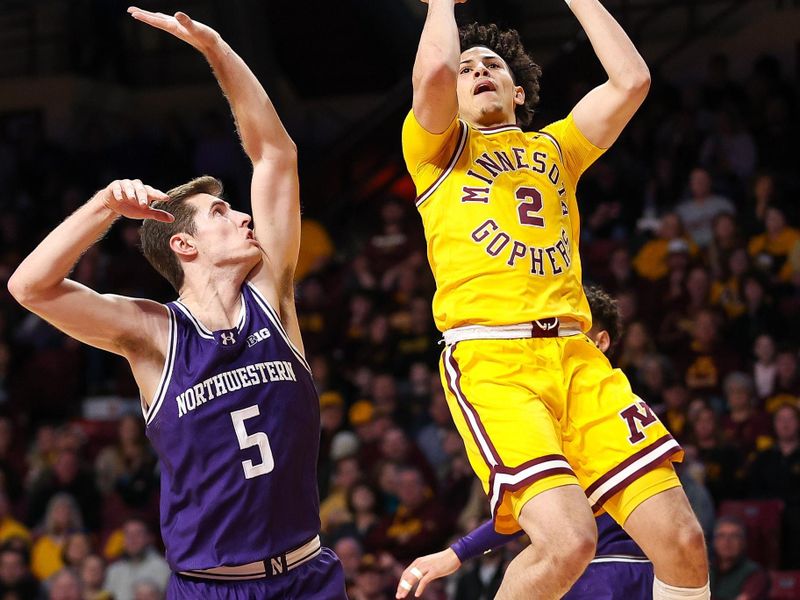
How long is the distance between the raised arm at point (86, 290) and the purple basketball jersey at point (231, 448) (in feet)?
0.47

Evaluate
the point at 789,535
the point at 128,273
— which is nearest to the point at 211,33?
the point at 789,535

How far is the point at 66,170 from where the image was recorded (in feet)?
54.2

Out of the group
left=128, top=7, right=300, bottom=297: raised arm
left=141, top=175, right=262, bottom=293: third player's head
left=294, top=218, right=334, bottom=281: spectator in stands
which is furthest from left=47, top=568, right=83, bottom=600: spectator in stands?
left=128, top=7, right=300, bottom=297: raised arm

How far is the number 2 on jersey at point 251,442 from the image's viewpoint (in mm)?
4117

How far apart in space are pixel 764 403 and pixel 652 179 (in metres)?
3.37

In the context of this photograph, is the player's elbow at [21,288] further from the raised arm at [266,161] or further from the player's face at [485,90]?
the player's face at [485,90]

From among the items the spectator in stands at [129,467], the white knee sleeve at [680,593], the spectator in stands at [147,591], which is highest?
the white knee sleeve at [680,593]

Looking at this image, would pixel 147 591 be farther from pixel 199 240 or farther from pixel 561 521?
pixel 561 521

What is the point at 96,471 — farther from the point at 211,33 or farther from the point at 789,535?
the point at 211,33

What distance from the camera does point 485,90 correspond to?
5125 millimetres

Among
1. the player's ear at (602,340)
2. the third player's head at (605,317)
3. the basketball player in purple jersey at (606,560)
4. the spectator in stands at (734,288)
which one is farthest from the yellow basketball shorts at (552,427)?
the spectator in stands at (734,288)

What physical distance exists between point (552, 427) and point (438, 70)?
1.34 metres

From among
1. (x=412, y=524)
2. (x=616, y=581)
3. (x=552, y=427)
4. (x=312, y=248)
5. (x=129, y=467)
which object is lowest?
(x=412, y=524)

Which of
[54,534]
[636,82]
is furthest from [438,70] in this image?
[54,534]
